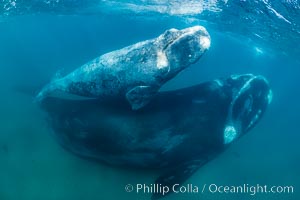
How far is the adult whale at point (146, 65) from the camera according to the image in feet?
24.2

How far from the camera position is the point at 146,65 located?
298 inches

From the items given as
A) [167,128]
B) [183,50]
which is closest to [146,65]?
[183,50]

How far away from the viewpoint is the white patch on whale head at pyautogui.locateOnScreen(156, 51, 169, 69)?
7374mm

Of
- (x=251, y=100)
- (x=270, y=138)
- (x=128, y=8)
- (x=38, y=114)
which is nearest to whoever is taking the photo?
(x=251, y=100)

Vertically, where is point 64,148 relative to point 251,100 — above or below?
below

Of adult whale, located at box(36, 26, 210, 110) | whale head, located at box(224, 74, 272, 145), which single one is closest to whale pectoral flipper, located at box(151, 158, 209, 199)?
whale head, located at box(224, 74, 272, 145)

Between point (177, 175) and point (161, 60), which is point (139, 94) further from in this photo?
point (177, 175)

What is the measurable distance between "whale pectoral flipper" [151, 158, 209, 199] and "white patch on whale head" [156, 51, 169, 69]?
334cm

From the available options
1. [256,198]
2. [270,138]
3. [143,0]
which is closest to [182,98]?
[256,198]

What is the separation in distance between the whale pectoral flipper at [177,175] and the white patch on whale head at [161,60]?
334cm

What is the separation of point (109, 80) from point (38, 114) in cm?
604

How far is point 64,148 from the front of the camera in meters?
10.5

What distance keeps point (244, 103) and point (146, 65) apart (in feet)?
12.7

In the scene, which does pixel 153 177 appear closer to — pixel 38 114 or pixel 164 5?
pixel 38 114
